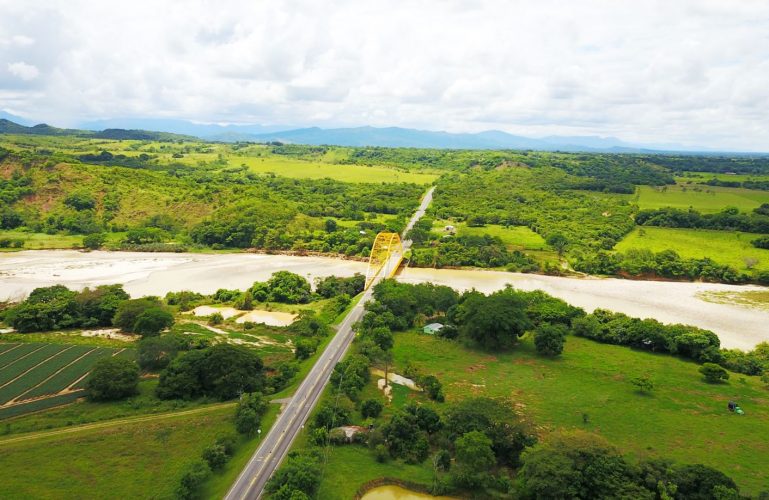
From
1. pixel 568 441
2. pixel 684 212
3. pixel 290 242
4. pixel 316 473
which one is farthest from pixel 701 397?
pixel 684 212

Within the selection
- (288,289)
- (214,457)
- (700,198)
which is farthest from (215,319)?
(700,198)

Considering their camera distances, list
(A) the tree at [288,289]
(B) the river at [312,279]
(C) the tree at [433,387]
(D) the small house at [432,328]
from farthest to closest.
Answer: (A) the tree at [288,289], (B) the river at [312,279], (D) the small house at [432,328], (C) the tree at [433,387]

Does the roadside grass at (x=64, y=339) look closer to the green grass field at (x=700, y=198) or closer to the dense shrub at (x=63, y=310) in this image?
the dense shrub at (x=63, y=310)

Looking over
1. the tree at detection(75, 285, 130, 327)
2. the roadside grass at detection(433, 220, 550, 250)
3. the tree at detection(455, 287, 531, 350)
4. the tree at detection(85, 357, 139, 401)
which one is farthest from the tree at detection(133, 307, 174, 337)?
the roadside grass at detection(433, 220, 550, 250)

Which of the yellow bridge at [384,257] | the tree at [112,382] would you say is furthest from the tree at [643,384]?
the tree at [112,382]

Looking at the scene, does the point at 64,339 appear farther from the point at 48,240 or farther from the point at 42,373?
the point at 48,240
